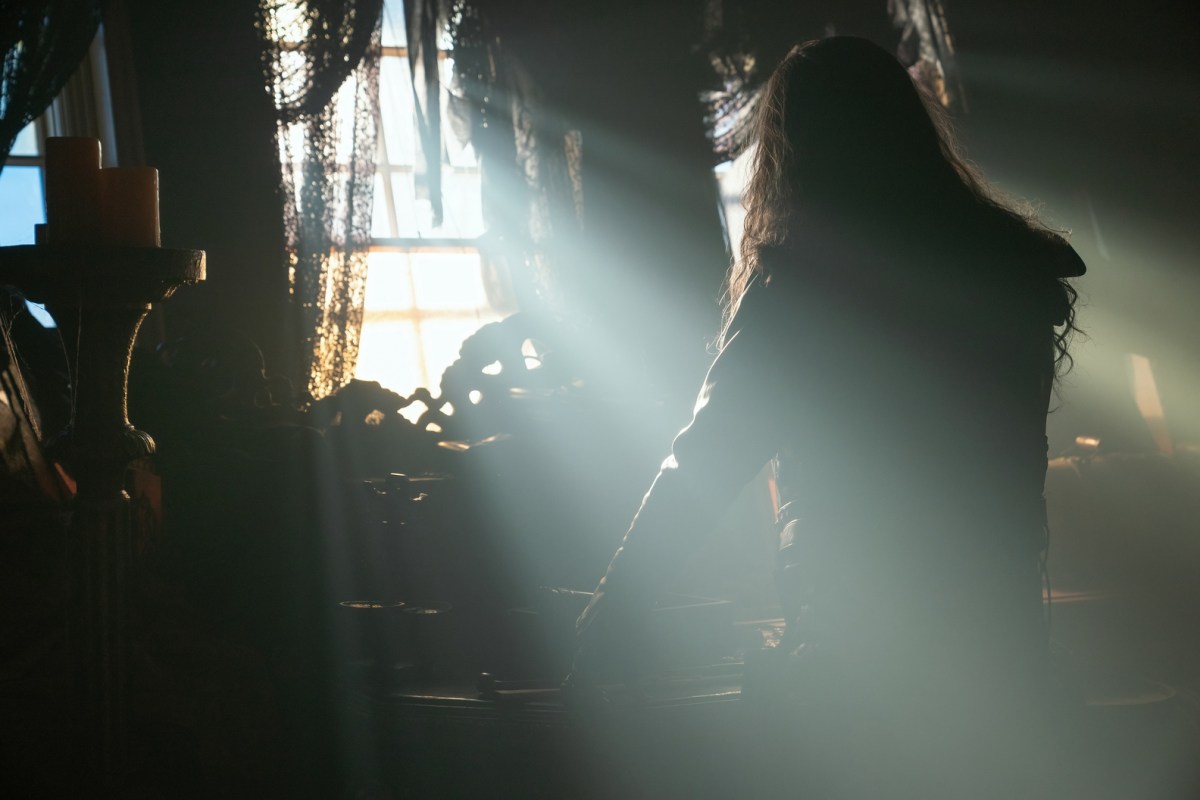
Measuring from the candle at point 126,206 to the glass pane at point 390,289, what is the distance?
6.38ft

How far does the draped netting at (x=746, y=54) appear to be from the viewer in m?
2.82

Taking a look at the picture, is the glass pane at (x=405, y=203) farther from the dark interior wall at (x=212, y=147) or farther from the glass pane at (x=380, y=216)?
the dark interior wall at (x=212, y=147)

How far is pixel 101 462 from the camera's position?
3.09 feet

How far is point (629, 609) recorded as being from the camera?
93 cm

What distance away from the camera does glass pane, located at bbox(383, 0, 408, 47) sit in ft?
7.46

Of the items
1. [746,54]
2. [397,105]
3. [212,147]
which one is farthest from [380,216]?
[746,54]

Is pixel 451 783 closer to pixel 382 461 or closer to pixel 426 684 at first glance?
pixel 426 684

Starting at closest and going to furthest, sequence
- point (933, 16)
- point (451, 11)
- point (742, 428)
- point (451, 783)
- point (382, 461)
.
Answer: point (742, 428) → point (451, 783) → point (382, 461) → point (451, 11) → point (933, 16)

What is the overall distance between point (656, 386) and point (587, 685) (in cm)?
149

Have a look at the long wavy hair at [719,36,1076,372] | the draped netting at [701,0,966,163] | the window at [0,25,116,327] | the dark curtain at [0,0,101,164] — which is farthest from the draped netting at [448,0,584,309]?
the long wavy hair at [719,36,1076,372]

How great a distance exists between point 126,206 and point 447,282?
1.95 metres

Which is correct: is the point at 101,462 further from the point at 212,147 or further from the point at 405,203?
the point at 212,147

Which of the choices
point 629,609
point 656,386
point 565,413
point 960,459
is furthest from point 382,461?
point 960,459

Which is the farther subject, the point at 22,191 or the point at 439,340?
the point at 439,340
